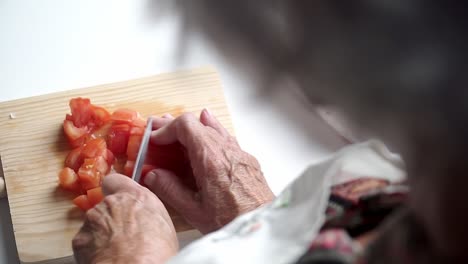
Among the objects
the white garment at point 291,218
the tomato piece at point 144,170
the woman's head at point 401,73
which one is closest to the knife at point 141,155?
the tomato piece at point 144,170

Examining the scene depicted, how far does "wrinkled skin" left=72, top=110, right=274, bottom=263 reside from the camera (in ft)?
3.11

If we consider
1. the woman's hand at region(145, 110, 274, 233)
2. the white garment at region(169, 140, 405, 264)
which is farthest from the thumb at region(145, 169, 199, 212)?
the white garment at region(169, 140, 405, 264)

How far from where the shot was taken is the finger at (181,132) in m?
1.14

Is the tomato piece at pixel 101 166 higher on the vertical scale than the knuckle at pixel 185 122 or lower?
lower

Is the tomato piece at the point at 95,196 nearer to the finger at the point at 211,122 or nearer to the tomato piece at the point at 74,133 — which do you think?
the tomato piece at the point at 74,133

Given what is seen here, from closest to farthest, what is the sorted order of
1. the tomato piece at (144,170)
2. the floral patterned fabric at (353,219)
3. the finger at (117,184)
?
the floral patterned fabric at (353,219)
the finger at (117,184)
the tomato piece at (144,170)

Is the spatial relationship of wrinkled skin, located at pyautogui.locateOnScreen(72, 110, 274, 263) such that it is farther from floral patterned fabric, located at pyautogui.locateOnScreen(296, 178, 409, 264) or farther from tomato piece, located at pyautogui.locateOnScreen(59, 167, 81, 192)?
floral patterned fabric, located at pyautogui.locateOnScreen(296, 178, 409, 264)

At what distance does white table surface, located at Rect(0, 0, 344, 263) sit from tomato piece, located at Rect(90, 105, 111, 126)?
10 cm

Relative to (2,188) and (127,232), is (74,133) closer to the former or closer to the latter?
(2,188)

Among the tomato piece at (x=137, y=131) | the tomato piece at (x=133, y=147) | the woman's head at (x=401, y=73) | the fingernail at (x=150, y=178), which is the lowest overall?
the fingernail at (x=150, y=178)

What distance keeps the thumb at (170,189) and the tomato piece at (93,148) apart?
10 centimetres

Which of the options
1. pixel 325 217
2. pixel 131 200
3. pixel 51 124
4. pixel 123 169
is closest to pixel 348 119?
pixel 325 217

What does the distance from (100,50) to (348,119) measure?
976mm

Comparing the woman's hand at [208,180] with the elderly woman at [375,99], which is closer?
the elderly woman at [375,99]
